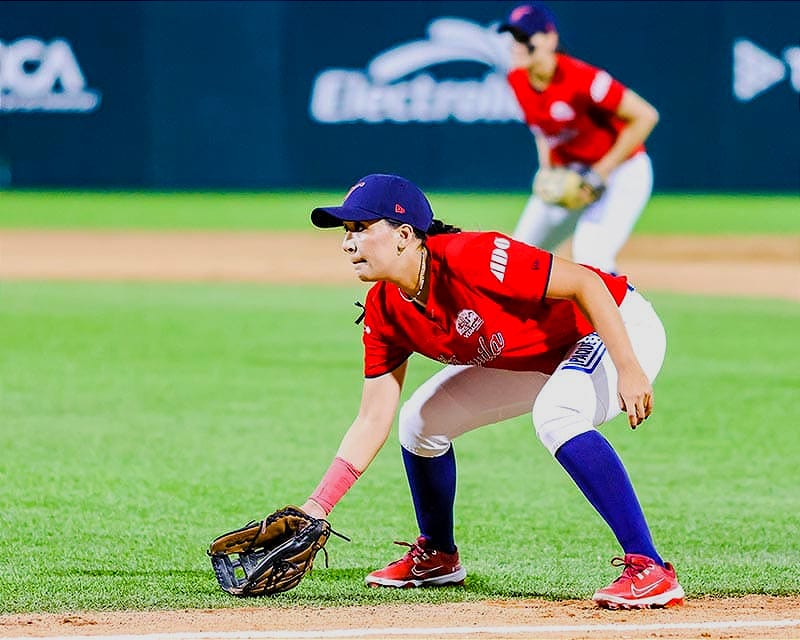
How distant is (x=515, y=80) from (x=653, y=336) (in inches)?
214

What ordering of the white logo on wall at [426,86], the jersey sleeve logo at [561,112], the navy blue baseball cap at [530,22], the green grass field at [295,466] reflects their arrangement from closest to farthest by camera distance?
the green grass field at [295,466], the navy blue baseball cap at [530,22], the jersey sleeve logo at [561,112], the white logo on wall at [426,86]

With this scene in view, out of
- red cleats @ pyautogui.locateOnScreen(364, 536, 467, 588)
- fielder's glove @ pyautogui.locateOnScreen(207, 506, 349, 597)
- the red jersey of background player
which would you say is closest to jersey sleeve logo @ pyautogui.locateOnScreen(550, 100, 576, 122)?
the red jersey of background player

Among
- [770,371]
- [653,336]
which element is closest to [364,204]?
[653,336]

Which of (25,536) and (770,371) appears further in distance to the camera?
(770,371)

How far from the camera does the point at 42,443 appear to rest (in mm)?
7492

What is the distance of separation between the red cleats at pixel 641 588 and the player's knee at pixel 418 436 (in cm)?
74

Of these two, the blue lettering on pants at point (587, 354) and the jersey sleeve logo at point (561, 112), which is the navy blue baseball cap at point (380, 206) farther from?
the jersey sleeve logo at point (561, 112)

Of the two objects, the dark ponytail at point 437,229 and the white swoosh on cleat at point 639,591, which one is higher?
the dark ponytail at point 437,229

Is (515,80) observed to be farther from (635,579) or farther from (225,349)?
(635,579)

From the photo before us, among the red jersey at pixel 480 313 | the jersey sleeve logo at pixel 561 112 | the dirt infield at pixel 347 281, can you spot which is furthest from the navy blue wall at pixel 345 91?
the red jersey at pixel 480 313

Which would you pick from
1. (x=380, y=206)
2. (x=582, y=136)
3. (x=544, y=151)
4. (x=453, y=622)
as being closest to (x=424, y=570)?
(x=453, y=622)

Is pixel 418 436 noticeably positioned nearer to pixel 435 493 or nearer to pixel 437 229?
pixel 435 493

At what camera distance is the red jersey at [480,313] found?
455 centimetres

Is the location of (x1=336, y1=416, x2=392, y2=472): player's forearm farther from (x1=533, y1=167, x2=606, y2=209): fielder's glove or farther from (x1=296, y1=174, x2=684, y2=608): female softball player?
(x1=533, y1=167, x2=606, y2=209): fielder's glove
